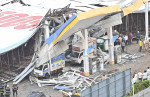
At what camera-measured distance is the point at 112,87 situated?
2056 cm

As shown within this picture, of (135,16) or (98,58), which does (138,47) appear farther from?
(98,58)

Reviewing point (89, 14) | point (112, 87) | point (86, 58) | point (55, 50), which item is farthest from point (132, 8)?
point (112, 87)

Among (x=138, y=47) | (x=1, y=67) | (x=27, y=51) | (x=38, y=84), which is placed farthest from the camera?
(x=138, y=47)

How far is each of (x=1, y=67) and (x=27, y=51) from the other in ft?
9.02

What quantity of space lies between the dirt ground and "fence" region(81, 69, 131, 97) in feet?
14.6

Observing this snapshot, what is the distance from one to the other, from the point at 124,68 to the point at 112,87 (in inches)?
332

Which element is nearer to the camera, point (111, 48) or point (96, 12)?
point (96, 12)

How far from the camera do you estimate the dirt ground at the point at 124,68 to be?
24.5 meters

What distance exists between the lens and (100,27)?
28.8 metres

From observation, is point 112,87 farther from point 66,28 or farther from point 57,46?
point 57,46

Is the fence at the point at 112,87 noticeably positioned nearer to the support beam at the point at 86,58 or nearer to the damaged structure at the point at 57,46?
the damaged structure at the point at 57,46

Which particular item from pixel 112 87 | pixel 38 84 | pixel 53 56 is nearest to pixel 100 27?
pixel 53 56

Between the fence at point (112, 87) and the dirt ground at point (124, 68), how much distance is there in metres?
4.44

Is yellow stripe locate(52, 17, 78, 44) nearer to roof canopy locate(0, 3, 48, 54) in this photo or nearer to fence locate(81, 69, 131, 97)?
roof canopy locate(0, 3, 48, 54)
